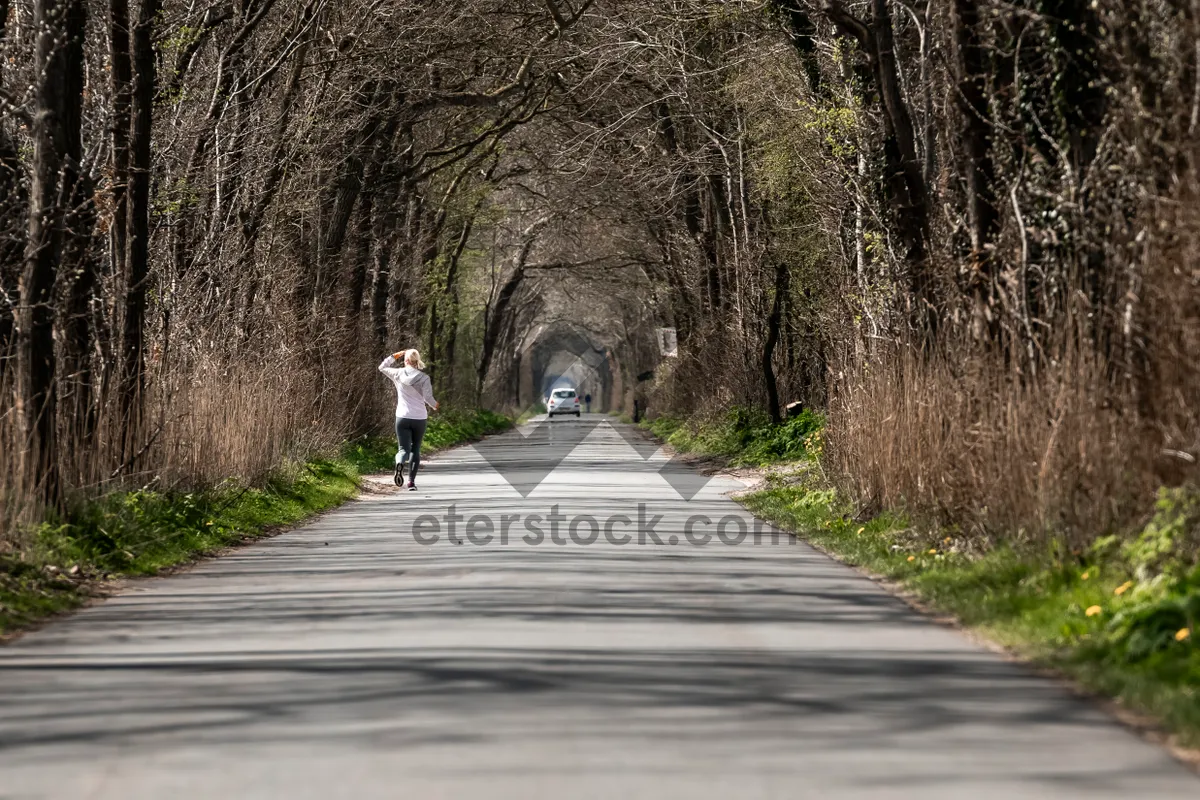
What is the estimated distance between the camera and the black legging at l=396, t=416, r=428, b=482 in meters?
27.9

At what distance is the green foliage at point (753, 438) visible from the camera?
34.9 meters

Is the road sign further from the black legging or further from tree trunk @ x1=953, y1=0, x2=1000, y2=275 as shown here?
tree trunk @ x1=953, y1=0, x2=1000, y2=275

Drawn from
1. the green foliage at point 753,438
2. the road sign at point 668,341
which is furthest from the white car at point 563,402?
the green foliage at point 753,438

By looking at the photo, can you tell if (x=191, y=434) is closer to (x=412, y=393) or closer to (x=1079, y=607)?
(x=412, y=393)

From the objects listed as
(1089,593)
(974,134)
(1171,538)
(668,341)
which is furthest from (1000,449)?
(668,341)

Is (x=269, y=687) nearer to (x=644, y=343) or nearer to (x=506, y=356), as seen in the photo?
(x=644, y=343)

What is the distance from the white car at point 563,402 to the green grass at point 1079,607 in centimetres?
9654

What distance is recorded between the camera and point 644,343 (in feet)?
314

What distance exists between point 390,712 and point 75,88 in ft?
33.9

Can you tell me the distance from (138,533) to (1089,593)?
851 centimetres

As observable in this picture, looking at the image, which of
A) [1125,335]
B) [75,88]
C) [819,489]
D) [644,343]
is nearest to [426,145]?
[819,489]

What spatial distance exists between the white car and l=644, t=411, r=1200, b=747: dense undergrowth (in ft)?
312

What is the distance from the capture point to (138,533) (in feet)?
55.4

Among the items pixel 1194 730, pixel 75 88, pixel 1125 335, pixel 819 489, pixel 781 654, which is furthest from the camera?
pixel 819 489
